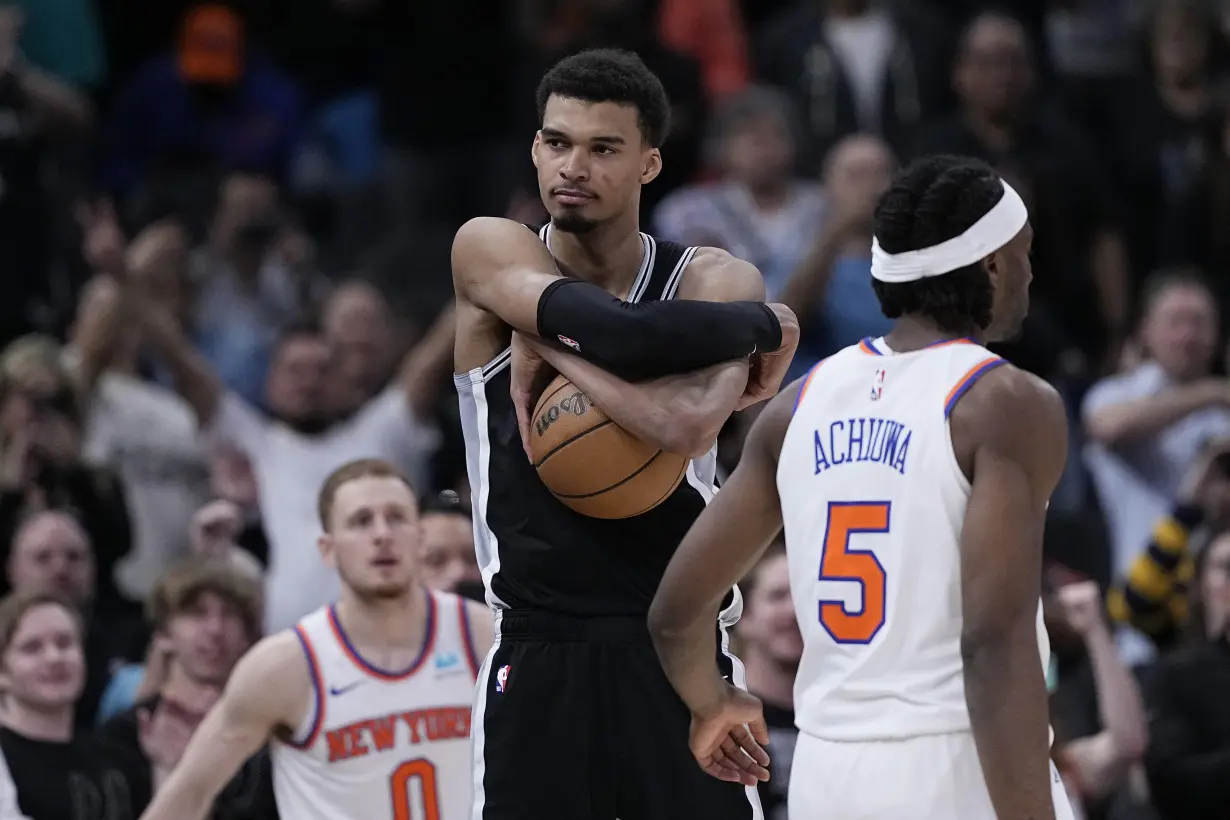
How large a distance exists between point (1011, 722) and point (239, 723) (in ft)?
10.3

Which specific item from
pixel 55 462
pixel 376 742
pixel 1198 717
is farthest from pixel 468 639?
pixel 55 462

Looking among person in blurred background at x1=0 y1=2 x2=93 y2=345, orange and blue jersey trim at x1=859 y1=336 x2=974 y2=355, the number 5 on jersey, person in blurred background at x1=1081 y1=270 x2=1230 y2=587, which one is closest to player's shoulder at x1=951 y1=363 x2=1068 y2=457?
orange and blue jersey trim at x1=859 y1=336 x2=974 y2=355

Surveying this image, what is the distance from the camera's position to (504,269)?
16.5 ft

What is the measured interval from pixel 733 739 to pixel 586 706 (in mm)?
358

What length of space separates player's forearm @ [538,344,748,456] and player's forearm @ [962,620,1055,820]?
89 cm

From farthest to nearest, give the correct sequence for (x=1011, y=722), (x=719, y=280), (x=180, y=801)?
(x=180, y=801) → (x=719, y=280) → (x=1011, y=722)

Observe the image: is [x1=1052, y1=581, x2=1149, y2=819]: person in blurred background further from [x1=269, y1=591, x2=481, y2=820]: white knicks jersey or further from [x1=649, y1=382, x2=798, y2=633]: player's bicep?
[x1=649, y1=382, x2=798, y2=633]: player's bicep

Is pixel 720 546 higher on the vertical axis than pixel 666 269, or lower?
lower

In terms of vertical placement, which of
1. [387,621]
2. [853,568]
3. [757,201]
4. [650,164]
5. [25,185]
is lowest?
[387,621]

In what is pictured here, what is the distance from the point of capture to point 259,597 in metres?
8.21

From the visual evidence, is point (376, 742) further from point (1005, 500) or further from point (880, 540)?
point (1005, 500)

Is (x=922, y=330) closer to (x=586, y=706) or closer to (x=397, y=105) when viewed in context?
(x=586, y=706)

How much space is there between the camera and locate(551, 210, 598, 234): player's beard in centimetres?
503

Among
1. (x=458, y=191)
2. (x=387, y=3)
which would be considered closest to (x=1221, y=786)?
(x=458, y=191)
